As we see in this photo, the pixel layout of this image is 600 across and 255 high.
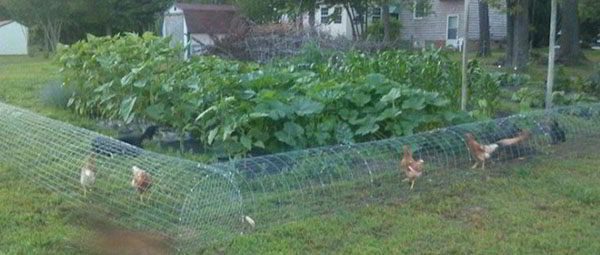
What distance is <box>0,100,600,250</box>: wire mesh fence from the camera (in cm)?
554

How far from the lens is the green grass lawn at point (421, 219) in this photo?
17.3 ft

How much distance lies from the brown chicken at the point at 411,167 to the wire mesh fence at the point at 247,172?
1cm

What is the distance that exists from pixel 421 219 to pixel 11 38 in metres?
41.6

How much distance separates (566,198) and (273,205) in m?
2.37

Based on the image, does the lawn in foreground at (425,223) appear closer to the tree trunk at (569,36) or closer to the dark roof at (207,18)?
the tree trunk at (569,36)

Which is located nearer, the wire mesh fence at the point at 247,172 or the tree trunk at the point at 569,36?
the wire mesh fence at the point at 247,172

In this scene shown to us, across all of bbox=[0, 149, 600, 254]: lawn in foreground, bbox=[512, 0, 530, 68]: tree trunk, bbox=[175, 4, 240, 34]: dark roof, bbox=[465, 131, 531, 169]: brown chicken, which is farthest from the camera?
bbox=[175, 4, 240, 34]: dark roof

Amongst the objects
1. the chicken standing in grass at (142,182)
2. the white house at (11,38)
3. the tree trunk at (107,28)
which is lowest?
the white house at (11,38)

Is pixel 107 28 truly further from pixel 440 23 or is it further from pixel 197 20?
pixel 440 23

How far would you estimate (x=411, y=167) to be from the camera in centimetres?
655

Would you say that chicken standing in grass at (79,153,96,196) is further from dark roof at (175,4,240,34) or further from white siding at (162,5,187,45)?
white siding at (162,5,187,45)

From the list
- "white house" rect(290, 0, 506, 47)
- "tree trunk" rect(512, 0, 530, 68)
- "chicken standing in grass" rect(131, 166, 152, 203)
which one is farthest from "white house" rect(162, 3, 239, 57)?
"chicken standing in grass" rect(131, 166, 152, 203)

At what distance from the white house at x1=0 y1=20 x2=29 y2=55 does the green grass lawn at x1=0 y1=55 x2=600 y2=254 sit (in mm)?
38577

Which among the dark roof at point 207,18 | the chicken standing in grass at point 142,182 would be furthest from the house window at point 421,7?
the chicken standing in grass at point 142,182
